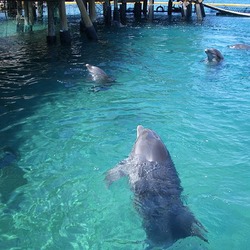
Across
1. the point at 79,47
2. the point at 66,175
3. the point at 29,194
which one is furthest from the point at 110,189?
the point at 79,47

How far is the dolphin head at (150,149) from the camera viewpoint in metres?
4.55

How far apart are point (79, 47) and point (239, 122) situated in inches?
443

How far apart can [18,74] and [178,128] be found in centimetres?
661

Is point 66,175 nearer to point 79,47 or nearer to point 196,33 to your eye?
point 79,47

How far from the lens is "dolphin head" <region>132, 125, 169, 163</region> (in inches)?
179

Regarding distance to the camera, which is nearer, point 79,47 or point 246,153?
point 246,153

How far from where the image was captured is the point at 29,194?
4.47m

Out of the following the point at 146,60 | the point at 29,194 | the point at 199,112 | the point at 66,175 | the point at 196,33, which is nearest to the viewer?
the point at 29,194

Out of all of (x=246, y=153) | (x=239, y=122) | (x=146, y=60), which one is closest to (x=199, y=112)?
(x=239, y=122)

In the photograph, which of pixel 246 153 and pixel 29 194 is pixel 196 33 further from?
pixel 29 194

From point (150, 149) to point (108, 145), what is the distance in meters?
1.37

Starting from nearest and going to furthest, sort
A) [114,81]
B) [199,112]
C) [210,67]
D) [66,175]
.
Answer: [66,175] → [199,112] → [114,81] → [210,67]

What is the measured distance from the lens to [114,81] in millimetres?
9883

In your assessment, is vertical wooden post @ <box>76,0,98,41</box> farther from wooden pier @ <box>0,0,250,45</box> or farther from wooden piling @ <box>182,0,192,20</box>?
wooden piling @ <box>182,0,192,20</box>
